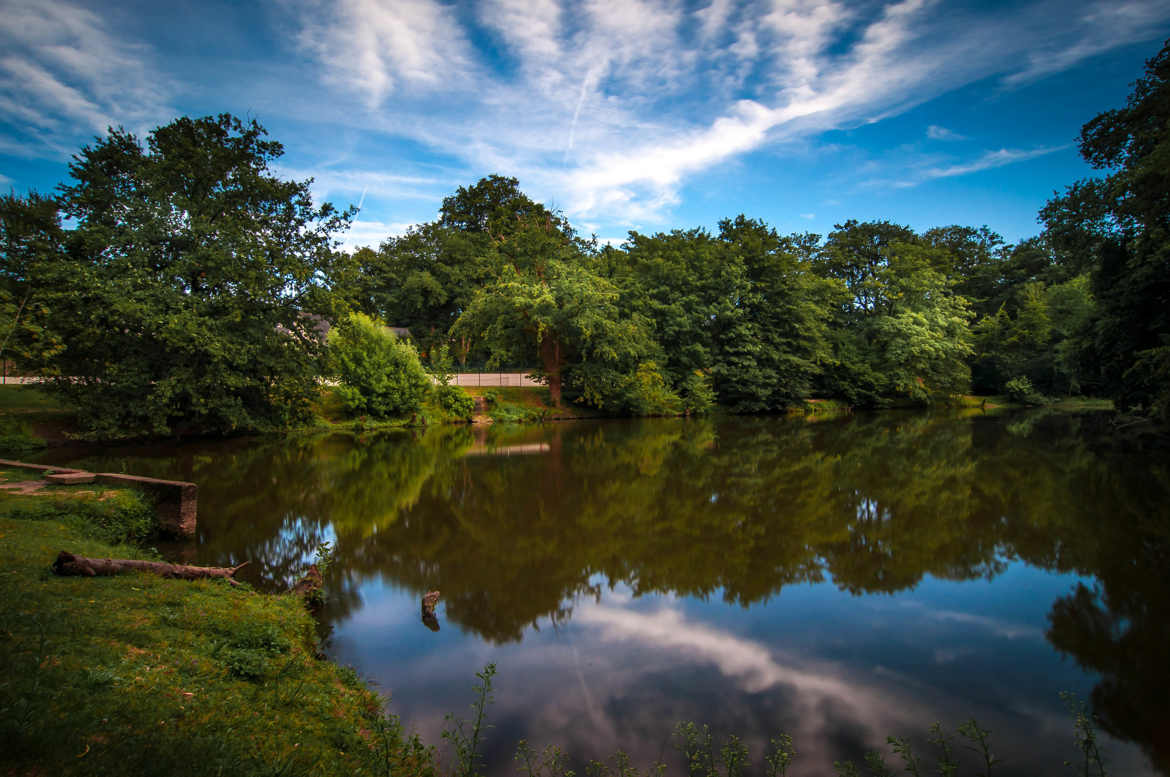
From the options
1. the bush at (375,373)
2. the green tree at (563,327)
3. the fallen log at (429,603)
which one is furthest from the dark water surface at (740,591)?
the green tree at (563,327)

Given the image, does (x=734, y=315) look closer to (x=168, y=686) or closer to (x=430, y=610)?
(x=430, y=610)

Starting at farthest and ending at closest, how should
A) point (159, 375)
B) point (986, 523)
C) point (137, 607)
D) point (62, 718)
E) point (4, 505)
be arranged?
1. point (159, 375)
2. point (986, 523)
3. point (4, 505)
4. point (137, 607)
5. point (62, 718)

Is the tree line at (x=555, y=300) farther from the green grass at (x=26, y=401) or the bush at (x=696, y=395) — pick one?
the green grass at (x=26, y=401)

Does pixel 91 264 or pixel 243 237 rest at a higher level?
pixel 243 237

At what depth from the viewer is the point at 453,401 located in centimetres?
3023

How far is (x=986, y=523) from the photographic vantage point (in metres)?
10.5

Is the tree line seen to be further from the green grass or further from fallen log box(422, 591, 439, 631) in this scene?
fallen log box(422, 591, 439, 631)

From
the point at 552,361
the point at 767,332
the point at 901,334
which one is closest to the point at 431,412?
the point at 552,361

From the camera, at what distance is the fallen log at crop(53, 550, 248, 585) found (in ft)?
16.7

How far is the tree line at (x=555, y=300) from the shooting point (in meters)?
17.6

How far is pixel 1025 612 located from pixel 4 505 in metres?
12.5

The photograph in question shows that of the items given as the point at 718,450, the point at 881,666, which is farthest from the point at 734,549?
the point at 718,450

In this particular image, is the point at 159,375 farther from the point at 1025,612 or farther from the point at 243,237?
the point at 1025,612

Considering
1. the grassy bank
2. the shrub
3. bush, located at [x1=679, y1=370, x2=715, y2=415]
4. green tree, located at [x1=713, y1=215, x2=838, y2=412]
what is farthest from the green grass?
green tree, located at [x1=713, y1=215, x2=838, y2=412]
